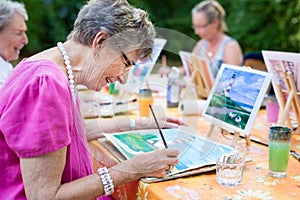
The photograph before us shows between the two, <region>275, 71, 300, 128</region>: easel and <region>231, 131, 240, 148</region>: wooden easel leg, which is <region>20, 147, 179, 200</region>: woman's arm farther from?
<region>275, 71, 300, 128</region>: easel

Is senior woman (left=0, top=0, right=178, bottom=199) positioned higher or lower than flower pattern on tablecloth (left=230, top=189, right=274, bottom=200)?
higher

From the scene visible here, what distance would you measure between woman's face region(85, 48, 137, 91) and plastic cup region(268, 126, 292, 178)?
49 centimetres

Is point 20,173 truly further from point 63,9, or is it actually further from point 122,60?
point 63,9

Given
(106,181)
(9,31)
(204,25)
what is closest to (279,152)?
(106,181)

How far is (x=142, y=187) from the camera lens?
3.86 ft

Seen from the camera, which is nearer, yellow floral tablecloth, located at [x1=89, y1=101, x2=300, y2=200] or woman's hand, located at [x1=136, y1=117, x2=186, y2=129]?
yellow floral tablecloth, located at [x1=89, y1=101, x2=300, y2=200]

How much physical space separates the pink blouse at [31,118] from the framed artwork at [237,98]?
614 mm

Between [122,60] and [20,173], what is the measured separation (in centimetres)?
42

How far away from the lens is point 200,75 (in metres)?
2.47

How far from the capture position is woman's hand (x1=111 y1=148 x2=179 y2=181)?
45.8 inches

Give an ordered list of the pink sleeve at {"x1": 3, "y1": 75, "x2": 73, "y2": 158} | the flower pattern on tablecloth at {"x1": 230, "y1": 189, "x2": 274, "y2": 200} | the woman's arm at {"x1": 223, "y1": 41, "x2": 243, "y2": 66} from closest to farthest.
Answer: the pink sleeve at {"x1": 3, "y1": 75, "x2": 73, "y2": 158}
the flower pattern on tablecloth at {"x1": 230, "y1": 189, "x2": 274, "y2": 200}
the woman's arm at {"x1": 223, "y1": 41, "x2": 243, "y2": 66}

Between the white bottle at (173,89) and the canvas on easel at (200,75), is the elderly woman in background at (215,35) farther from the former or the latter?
the white bottle at (173,89)

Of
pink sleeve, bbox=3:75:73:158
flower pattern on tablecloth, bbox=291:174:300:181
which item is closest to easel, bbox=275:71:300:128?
flower pattern on tablecloth, bbox=291:174:300:181

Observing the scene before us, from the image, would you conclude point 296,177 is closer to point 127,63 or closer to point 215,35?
point 127,63
